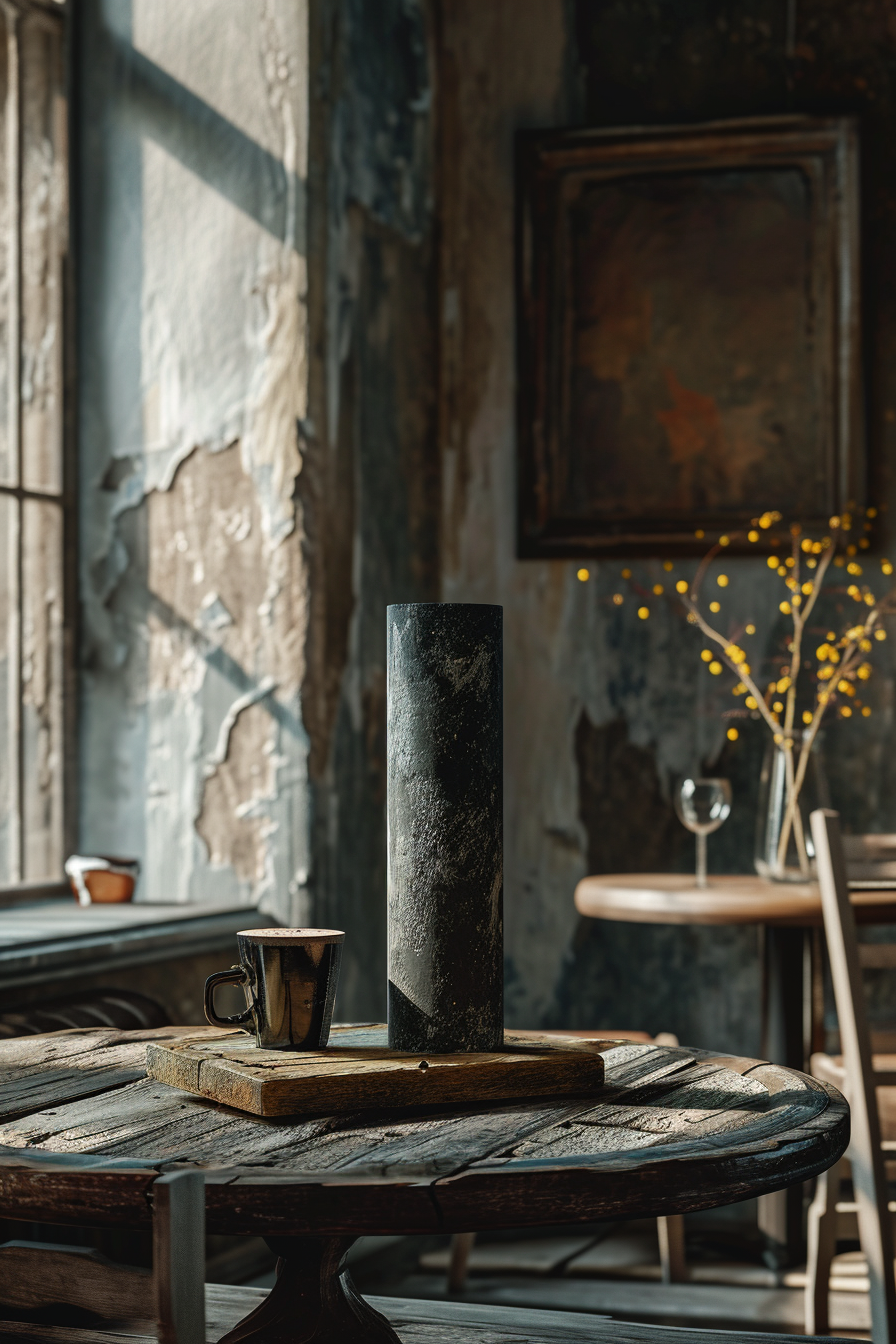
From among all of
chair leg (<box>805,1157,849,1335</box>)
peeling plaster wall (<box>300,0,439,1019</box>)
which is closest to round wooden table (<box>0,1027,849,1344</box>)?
chair leg (<box>805,1157,849,1335</box>)

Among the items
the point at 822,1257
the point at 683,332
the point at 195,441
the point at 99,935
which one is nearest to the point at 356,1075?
the point at 99,935

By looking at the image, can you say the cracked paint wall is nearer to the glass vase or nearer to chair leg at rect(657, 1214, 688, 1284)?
the glass vase

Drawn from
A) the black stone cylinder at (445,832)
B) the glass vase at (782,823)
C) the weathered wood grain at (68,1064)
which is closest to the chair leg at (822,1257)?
the glass vase at (782,823)

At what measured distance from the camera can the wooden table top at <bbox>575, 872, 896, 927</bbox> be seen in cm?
290

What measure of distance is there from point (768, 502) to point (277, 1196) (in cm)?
288

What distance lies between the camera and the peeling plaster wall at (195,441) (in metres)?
2.99

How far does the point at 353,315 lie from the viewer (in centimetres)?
319

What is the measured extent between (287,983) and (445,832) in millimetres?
174

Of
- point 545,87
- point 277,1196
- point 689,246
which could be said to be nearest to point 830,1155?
point 277,1196

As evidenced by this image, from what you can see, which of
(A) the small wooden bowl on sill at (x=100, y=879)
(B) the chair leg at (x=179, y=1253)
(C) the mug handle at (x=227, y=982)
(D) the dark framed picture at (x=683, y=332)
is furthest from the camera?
(D) the dark framed picture at (x=683, y=332)

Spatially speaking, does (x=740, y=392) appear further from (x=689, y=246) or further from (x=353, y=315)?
(x=353, y=315)

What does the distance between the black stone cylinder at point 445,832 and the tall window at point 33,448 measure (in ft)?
5.91

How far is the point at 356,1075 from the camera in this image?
3.69 feet

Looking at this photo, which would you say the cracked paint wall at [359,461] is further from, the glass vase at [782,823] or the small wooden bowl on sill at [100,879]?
the glass vase at [782,823]
